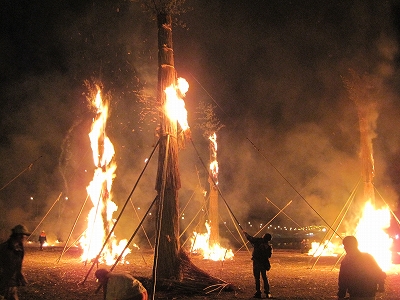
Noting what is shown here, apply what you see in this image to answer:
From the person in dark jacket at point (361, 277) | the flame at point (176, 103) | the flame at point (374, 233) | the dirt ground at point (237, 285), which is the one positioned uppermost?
the flame at point (176, 103)

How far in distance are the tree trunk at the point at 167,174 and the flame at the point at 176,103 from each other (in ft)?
0.36

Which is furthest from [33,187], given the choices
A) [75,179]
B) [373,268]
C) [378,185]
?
[373,268]

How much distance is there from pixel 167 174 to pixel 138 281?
3.73 meters

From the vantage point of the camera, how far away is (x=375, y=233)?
14.8 meters

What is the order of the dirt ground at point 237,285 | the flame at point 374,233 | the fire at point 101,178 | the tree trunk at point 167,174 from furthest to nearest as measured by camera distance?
the fire at point 101,178
the flame at point 374,233
the tree trunk at point 167,174
the dirt ground at point 237,285

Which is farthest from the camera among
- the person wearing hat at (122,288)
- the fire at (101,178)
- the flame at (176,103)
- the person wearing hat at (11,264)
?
the fire at (101,178)

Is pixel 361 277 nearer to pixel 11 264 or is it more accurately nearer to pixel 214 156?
pixel 11 264

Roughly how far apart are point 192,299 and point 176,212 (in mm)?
2230

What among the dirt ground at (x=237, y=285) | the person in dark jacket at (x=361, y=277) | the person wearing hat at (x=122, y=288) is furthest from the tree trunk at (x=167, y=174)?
the person in dark jacket at (x=361, y=277)

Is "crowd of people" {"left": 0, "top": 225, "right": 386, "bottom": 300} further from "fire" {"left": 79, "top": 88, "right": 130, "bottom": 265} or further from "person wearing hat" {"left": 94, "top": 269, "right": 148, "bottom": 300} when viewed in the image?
"fire" {"left": 79, "top": 88, "right": 130, "bottom": 265}

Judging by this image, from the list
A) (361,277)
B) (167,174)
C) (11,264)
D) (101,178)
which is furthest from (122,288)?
(101,178)

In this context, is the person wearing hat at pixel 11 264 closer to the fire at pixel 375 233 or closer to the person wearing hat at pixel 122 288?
the person wearing hat at pixel 122 288

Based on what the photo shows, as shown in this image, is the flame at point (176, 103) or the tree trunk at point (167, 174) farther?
the flame at point (176, 103)

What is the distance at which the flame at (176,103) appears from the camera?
33.1 feet
